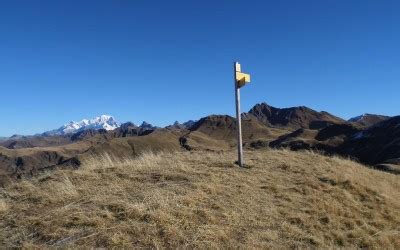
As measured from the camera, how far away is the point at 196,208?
1116 centimetres

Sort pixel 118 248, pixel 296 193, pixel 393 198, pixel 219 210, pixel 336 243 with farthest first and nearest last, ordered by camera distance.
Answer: pixel 393 198
pixel 296 193
pixel 219 210
pixel 336 243
pixel 118 248

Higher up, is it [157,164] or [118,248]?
[157,164]

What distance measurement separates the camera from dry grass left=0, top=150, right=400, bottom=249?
960 centimetres

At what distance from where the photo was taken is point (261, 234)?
10141mm

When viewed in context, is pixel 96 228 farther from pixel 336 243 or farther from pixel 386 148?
pixel 386 148

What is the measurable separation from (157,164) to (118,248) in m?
7.93

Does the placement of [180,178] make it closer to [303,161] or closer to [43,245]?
[43,245]

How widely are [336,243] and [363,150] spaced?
150820 millimetres

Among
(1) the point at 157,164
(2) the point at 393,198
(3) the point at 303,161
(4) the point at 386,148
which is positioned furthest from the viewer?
(4) the point at 386,148

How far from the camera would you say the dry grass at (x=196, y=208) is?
960 cm

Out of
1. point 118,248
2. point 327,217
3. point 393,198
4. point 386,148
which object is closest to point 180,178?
A: point 327,217

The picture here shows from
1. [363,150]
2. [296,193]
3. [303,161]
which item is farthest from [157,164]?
[363,150]

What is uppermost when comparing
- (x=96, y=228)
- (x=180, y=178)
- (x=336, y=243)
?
(x=180, y=178)

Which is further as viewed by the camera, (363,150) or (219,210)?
(363,150)
